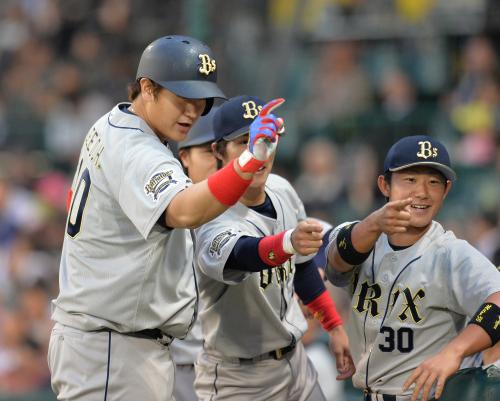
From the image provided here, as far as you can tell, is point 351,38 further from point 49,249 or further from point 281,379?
point 281,379

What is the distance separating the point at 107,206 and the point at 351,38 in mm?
7381

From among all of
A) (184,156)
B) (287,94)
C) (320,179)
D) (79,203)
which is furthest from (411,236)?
(287,94)

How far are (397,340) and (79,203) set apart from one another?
4.15 feet

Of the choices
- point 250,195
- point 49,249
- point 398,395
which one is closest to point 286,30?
point 49,249

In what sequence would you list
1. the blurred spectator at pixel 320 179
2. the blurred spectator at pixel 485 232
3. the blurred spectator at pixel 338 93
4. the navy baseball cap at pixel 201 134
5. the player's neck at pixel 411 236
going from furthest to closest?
the blurred spectator at pixel 338 93 < the blurred spectator at pixel 320 179 < the blurred spectator at pixel 485 232 < the navy baseball cap at pixel 201 134 < the player's neck at pixel 411 236

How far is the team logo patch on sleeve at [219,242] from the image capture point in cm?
409

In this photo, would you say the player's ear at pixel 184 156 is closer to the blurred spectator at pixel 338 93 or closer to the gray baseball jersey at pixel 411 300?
the gray baseball jersey at pixel 411 300

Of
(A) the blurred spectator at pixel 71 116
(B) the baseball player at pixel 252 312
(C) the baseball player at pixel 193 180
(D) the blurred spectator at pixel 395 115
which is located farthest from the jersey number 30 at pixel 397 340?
(A) the blurred spectator at pixel 71 116

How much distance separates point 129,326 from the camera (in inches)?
147

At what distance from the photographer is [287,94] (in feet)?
34.8

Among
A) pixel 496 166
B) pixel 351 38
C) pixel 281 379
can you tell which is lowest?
pixel 281 379

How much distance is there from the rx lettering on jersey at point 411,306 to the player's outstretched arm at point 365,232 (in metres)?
0.21

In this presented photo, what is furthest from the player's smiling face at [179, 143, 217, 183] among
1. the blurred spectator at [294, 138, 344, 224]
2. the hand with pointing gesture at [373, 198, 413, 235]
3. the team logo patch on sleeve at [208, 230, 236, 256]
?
the blurred spectator at [294, 138, 344, 224]

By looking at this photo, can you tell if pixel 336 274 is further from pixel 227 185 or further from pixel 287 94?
pixel 287 94
